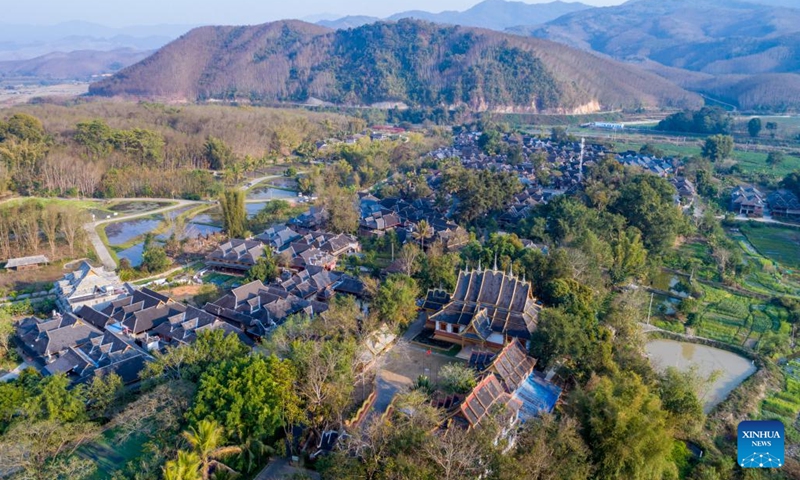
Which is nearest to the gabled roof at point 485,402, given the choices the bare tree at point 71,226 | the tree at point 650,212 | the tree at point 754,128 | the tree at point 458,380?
the tree at point 458,380

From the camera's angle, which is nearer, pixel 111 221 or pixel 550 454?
pixel 550 454

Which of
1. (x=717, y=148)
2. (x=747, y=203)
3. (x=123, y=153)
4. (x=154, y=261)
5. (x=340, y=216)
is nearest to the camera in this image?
(x=154, y=261)

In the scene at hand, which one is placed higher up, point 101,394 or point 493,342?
point 101,394

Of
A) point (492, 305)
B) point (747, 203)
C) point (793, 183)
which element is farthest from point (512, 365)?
point (793, 183)

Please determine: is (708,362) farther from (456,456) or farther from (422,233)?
(422,233)

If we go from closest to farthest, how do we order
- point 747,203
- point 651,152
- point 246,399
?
point 246,399, point 747,203, point 651,152

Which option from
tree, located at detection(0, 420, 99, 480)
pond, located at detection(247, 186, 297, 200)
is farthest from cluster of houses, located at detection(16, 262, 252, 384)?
pond, located at detection(247, 186, 297, 200)
